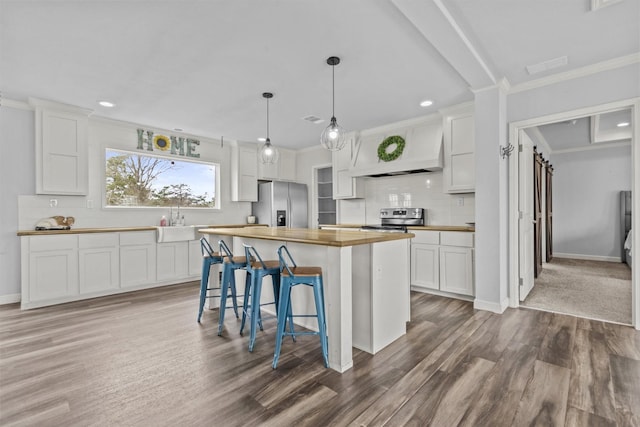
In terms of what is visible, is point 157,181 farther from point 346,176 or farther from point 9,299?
point 346,176

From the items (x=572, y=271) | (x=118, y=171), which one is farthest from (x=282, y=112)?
(x=572, y=271)

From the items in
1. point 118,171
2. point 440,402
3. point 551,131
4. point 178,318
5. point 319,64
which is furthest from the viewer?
point 551,131

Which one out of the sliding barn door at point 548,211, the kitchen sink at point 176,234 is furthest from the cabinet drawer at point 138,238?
the sliding barn door at point 548,211

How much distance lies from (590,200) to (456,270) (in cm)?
492

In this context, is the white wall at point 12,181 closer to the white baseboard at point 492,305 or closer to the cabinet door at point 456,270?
the cabinet door at point 456,270

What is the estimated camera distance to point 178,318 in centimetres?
317

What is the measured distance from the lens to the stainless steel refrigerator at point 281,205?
591 centimetres

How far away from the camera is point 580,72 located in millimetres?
2955

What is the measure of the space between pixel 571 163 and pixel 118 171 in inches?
346

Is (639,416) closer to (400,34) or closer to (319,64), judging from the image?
(400,34)

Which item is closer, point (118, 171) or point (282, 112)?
point (282, 112)

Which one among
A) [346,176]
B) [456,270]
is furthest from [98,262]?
[456,270]

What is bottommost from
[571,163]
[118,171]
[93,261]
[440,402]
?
[440,402]

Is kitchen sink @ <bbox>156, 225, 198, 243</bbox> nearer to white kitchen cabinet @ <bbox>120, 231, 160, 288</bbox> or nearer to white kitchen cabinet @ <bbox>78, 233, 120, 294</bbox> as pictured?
white kitchen cabinet @ <bbox>120, 231, 160, 288</bbox>
